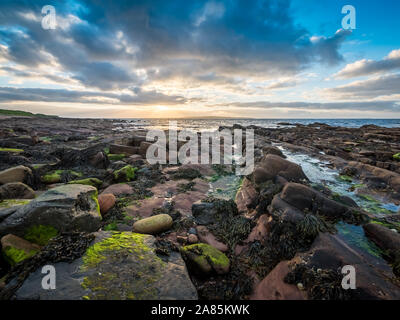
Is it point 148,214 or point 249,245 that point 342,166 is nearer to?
point 249,245

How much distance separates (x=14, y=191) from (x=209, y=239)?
5.78 metres

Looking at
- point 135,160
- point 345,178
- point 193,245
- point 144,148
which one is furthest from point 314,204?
point 144,148

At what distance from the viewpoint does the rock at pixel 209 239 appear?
14.9 feet

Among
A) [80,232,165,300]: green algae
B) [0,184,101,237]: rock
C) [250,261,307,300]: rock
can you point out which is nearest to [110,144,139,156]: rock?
[0,184,101,237]: rock

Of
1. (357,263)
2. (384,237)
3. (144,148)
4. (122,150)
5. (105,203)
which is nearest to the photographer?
(357,263)

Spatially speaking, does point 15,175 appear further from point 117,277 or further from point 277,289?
point 277,289

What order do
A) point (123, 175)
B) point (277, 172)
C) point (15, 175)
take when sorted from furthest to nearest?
point (123, 175) → point (277, 172) → point (15, 175)

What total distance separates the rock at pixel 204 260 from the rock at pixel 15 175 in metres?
6.92

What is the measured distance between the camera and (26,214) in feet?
12.0

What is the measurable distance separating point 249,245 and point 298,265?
1.33 meters

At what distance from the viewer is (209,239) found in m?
4.80

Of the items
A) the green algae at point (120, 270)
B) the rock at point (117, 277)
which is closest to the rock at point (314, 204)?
the rock at point (117, 277)
